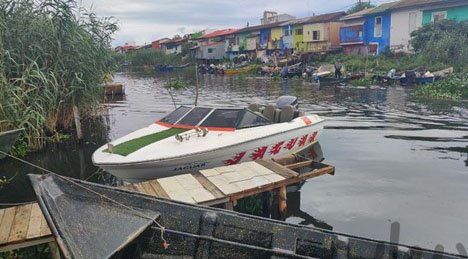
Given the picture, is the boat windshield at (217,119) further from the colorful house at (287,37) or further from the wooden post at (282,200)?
the colorful house at (287,37)

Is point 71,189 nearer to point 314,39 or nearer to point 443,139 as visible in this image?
point 443,139

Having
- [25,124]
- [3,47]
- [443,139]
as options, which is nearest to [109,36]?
[3,47]

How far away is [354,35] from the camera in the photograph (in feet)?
156

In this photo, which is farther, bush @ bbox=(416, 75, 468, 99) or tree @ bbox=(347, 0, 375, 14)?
tree @ bbox=(347, 0, 375, 14)

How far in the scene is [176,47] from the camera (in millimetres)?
88562

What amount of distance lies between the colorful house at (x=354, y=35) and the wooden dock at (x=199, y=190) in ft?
142

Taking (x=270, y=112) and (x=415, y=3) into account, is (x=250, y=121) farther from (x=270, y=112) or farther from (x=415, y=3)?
(x=415, y=3)

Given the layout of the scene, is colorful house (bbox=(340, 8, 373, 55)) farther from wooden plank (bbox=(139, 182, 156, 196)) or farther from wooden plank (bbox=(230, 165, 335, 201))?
wooden plank (bbox=(139, 182, 156, 196))

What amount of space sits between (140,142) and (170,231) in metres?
3.75

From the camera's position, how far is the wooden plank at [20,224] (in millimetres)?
4695

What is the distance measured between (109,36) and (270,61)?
43.1 metres

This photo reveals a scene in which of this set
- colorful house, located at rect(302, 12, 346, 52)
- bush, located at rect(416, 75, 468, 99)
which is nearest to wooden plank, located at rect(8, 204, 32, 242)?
bush, located at rect(416, 75, 468, 99)

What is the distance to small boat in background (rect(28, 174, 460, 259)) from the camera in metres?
4.04

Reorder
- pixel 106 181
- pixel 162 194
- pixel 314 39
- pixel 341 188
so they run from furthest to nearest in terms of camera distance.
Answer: pixel 314 39 → pixel 106 181 → pixel 341 188 → pixel 162 194
